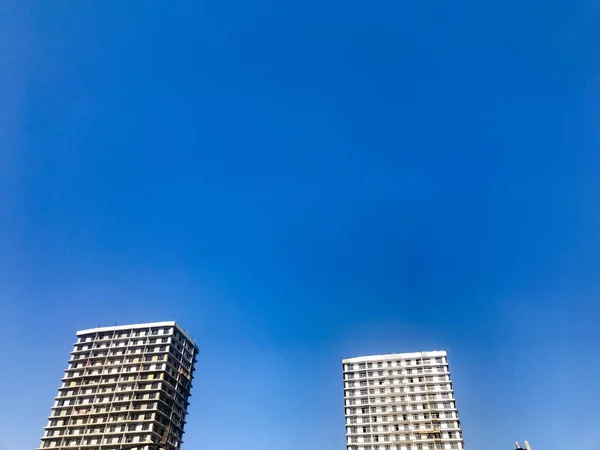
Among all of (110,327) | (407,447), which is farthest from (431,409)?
(110,327)

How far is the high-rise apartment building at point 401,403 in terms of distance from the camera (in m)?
115

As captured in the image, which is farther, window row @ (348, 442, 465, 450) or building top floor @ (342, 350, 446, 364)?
building top floor @ (342, 350, 446, 364)

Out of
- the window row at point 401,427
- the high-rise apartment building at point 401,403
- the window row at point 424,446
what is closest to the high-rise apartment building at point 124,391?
the window row at point 401,427

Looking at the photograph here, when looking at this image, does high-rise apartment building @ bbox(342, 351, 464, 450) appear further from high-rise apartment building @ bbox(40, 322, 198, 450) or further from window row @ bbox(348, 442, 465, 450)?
high-rise apartment building @ bbox(40, 322, 198, 450)

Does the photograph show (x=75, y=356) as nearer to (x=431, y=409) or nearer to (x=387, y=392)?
(x=387, y=392)

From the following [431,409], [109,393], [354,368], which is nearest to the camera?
[109,393]

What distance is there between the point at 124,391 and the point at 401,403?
66109 mm

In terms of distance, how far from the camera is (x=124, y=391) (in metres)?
111

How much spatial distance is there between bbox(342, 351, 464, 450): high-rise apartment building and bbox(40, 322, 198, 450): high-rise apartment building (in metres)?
42.7

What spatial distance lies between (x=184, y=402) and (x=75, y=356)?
28.8 meters

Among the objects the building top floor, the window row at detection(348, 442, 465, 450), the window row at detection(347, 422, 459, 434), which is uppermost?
the building top floor

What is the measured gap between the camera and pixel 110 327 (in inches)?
4845

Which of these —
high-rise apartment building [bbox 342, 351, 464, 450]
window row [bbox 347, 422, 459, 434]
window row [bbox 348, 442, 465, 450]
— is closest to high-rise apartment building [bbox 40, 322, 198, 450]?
window row [bbox 347, 422, 459, 434]

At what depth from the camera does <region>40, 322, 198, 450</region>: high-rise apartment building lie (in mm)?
106250
